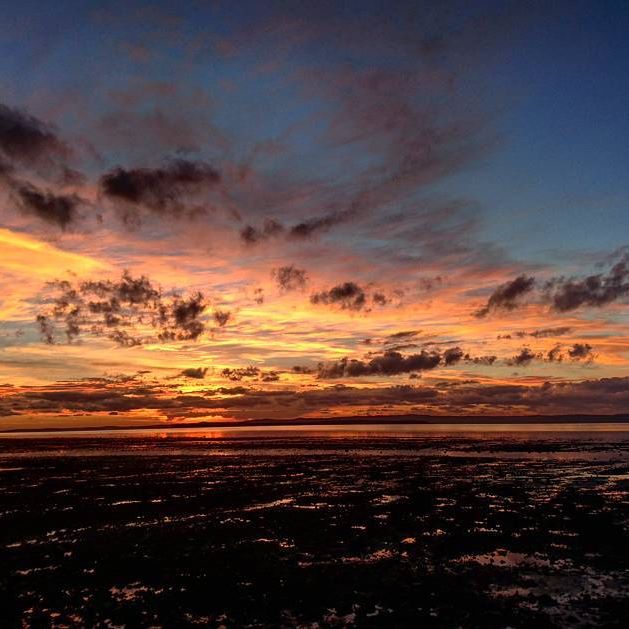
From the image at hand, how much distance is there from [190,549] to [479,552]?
10335 mm

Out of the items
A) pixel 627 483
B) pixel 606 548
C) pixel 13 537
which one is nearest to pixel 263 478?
pixel 13 537

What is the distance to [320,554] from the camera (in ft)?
66.0

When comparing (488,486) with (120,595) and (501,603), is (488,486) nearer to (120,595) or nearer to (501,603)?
(501,603)

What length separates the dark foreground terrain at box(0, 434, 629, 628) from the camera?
1434 cm

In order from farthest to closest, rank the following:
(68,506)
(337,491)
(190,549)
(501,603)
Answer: (337,491), (68,506), (190,549), (501,603)

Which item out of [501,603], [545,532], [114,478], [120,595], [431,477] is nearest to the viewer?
[501,603]

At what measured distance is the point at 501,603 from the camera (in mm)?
14656

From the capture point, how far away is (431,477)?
42562mm

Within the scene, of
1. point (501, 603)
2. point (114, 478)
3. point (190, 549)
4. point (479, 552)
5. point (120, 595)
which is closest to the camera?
point (501, 603)

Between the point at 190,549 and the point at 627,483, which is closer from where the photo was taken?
the point at 190,549

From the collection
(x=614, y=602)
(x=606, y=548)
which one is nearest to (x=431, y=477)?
(x=606, y=548)

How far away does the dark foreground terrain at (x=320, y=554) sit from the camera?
14.3 meters

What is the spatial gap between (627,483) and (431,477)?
1278 centimetres

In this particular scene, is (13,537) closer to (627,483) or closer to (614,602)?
(614,602)
